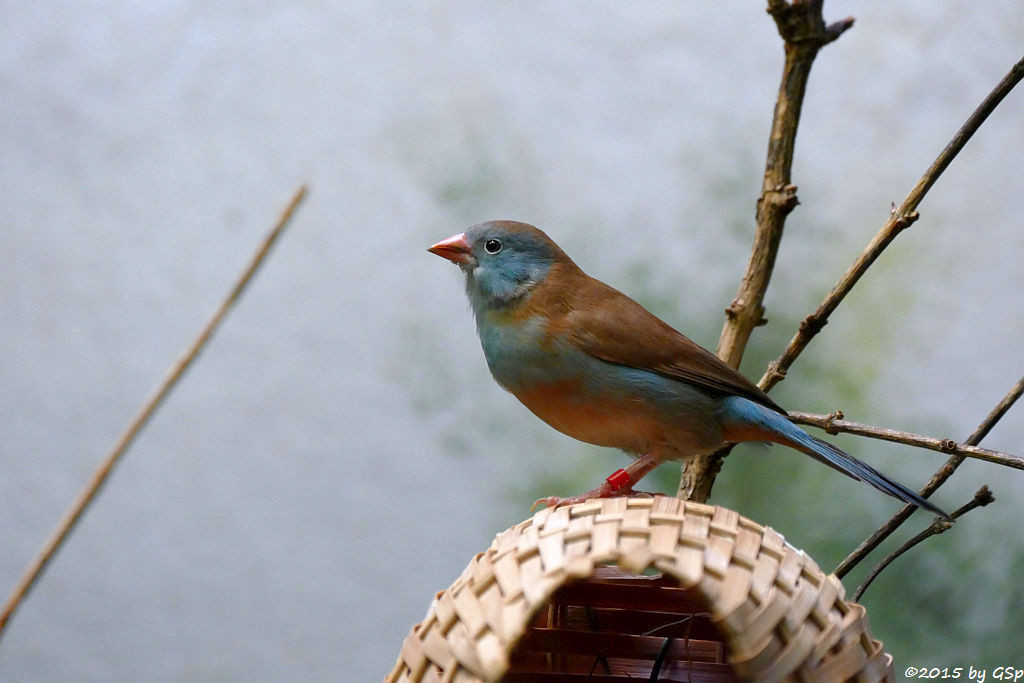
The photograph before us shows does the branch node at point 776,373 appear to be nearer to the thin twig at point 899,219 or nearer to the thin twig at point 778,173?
the thin twig at point 899,219

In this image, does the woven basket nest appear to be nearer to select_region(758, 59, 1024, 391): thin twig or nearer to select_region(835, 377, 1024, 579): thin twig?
select_region(835, 377, 1024, 579): thin twig

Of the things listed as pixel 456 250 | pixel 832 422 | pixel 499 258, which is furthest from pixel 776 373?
pixel 456 250

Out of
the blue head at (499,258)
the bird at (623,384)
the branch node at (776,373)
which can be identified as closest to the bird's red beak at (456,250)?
the blue head at (499,258)

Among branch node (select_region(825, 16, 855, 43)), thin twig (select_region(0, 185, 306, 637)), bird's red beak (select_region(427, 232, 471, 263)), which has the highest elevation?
branch node (select_region(825, 16, 855, 43))

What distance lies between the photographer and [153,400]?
116 cm

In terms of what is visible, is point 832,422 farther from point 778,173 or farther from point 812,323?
point 778,173

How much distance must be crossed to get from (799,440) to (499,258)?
84cm

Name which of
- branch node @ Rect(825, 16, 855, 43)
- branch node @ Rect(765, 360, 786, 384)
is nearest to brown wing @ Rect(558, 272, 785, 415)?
branch node @ Rect(765, 360, 786, 384)

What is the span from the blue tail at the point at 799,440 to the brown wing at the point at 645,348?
0.12 feet

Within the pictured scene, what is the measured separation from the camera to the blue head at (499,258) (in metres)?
2.41

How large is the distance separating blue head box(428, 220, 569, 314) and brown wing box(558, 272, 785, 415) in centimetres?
18

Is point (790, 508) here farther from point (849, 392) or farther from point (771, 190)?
point (771, 190)

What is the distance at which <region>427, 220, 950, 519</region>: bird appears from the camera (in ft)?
7.19

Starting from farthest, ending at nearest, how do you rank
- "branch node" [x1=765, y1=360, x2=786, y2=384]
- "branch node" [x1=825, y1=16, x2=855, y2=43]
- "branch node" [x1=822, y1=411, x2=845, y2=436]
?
"branch node" [x1=825, y1=16, x2=855, y2=43] → "branch node" [x1=765, y1=360, x2=786, y2=384] → "branch node" [x1=822, y1=411, x2=845, y2=436]
